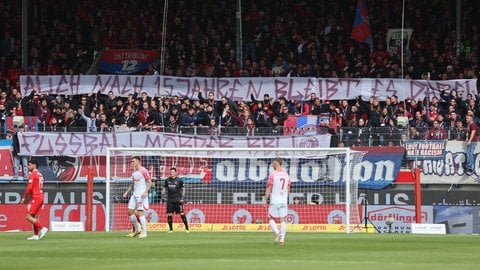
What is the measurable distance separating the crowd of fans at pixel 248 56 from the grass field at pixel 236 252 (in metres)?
9.95

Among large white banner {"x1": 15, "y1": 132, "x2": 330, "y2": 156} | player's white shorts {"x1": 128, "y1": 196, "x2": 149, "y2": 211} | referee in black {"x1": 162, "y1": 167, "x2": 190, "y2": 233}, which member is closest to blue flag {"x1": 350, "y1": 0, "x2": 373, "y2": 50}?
large white banner {"x1": 15, "y1": 132, "x2": 330, "y2": 156}

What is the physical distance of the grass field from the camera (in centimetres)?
2005

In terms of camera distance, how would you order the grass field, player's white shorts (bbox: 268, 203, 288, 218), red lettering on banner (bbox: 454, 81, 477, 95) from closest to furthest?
1. the grass field
2. player's white shorts (bbox: 268, 203, 288, 218)
3. red lettering on banner (bbox: 454, 81, 477, 95)

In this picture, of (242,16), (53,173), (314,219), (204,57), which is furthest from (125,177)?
(242,16)

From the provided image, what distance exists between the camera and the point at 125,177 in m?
37.2

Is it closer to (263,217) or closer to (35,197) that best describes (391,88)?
(263,217)

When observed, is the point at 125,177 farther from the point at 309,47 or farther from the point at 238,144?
the point at 309,47

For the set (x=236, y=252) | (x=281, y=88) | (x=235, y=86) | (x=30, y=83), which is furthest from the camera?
(x=235, y=86)

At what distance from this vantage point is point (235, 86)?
41625 mm

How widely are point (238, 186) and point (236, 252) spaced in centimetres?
1498

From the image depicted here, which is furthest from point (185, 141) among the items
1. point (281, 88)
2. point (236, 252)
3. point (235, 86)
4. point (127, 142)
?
point (236, 252)

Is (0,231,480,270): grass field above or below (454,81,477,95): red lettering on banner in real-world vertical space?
below

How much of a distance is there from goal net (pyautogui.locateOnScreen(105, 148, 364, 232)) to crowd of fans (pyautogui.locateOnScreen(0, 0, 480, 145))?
1250 mm

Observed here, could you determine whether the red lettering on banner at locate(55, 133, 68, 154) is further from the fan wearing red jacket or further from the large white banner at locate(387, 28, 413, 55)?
the large white banner at locate(387, 28, 413, 55)
